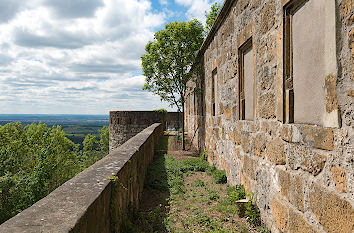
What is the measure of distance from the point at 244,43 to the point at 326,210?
314cm

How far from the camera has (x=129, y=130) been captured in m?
19.3

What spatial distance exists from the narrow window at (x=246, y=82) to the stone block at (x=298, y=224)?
188cm

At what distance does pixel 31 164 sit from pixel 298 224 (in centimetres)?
2429

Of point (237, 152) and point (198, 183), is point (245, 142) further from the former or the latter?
point (198, 183)

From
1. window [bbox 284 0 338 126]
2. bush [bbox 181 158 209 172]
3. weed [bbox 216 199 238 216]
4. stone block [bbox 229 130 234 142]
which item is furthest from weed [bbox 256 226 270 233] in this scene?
bush [bbox 181 158 209 172]

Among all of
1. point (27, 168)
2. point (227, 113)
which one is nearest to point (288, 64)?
point (227, 113)

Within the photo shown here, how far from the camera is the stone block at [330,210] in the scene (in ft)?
5.99

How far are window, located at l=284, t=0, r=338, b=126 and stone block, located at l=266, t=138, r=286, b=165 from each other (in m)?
0.33

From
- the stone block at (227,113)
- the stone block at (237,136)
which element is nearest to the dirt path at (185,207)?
the stone block at (237,136)

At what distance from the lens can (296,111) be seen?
9.24ft

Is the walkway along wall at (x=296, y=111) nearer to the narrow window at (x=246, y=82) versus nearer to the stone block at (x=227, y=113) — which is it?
the narrow window at (x=246, y=82)

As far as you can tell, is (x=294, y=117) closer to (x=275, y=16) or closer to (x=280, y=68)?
(x=280, y=68)

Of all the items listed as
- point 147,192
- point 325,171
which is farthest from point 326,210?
point 147,192

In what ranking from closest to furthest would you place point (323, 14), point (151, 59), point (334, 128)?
point (334, 128), point (323, 14), point (151, 59)
